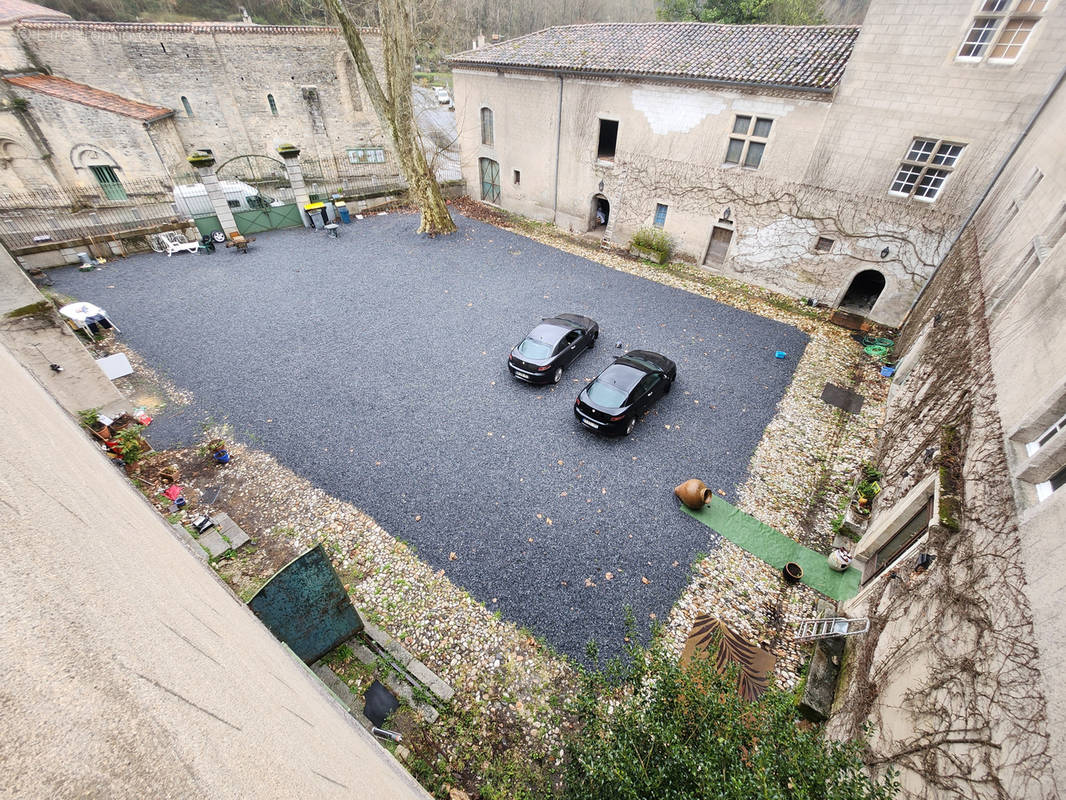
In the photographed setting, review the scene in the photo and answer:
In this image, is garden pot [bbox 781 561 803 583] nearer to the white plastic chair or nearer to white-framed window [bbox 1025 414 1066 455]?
white-framed window [bbox 1025 414 1066 455]

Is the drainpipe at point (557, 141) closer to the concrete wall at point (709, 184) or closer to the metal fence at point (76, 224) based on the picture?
the concrete wall at point (709, 184)

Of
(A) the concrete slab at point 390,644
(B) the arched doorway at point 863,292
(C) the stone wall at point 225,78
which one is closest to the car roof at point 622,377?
(A) the concrete slab at point 390,644

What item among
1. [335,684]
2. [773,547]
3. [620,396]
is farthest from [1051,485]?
[335,684]

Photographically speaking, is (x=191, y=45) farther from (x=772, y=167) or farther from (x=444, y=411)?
(x=772, y=167)

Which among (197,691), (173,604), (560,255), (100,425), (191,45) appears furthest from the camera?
(191,45)

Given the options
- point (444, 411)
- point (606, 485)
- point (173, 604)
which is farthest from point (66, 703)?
point (444, 411)

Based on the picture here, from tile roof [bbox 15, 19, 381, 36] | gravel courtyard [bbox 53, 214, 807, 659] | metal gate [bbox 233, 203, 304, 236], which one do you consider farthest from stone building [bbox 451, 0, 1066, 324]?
tile roof [bbox 15, 19, 381, 36]

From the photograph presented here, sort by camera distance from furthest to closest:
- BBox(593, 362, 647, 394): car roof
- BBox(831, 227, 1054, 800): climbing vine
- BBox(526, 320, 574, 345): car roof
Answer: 1. BBox(526, 320, 574, 345): car roof
2. BBox(593, 362, 647, 394): car roof
3. BBox(831, 227, 1054, 800): climbing vine
